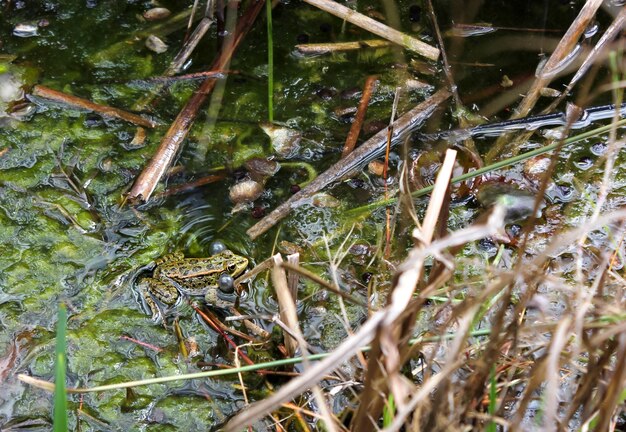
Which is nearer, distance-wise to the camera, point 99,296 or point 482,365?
point 482,365

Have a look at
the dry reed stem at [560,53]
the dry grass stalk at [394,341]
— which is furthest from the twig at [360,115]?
the dry grass stalk at [394,341]

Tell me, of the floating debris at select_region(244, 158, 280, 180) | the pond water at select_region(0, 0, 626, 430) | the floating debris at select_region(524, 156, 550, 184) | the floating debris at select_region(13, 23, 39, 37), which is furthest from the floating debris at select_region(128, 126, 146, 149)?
the floating debris at select_region(524, 156, 550, 184)

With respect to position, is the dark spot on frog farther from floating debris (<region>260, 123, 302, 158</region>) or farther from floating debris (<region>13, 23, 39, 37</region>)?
floating debris (<region>13, 23, 39, 37</region>)

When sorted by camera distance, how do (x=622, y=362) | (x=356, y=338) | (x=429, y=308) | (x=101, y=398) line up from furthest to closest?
(x=429, y=308) < (x=101, y=398) < (x=622, y=362) < (x=356, y=338)

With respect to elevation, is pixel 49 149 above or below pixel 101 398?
above

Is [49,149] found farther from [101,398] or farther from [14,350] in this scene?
[101,398]

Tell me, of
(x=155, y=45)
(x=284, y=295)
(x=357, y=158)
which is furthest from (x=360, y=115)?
(x=284, y=295)

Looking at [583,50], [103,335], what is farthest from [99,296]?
[583,50]

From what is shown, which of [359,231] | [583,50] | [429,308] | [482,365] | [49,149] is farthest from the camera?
[583,50]
